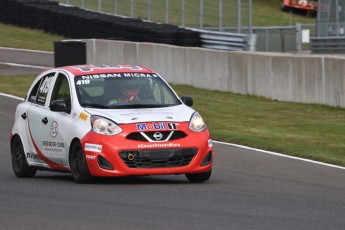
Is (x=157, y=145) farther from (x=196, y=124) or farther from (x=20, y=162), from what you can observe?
(x=20, y=162)

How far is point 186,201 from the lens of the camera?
36.7 ft

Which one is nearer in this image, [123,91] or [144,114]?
[144,114]

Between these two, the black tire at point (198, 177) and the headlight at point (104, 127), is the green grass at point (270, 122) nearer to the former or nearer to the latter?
the black tire at point (198, 177)

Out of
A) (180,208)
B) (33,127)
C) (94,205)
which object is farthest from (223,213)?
(33,127)

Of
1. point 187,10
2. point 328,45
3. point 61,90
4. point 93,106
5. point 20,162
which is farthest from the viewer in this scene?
point 187,10

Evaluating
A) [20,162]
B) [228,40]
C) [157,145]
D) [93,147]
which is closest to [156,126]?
[157,145]

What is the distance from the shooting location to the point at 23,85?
3212 centimetres

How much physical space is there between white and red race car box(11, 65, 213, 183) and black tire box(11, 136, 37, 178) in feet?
0.05

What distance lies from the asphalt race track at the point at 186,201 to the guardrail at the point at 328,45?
24.4m

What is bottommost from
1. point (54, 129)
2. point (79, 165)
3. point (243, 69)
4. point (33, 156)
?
point (243, 69)

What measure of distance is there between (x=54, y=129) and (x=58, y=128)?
125 mm

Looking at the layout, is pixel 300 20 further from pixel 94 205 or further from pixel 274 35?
pixel 94 205

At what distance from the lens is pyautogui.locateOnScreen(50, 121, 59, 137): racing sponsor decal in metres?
13.7

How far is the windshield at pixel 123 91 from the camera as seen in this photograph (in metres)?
13.5
